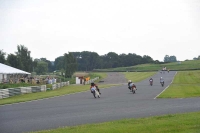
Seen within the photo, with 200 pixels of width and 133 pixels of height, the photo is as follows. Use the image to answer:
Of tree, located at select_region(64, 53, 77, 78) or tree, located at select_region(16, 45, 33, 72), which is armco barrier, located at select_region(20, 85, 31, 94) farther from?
tree, located at select_region(16, 45, 33, 72)

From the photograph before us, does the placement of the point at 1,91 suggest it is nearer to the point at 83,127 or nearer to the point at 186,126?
the point at 83,127

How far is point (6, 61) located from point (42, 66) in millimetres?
48273

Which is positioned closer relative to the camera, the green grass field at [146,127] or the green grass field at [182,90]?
the green grass field at [146,127]

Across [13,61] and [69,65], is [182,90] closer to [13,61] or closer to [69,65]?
[69,65]

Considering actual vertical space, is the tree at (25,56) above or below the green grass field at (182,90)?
above

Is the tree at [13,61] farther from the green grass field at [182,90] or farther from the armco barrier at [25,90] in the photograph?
the armco barrier at [25,90]

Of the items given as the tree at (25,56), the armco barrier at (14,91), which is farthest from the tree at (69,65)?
the armco barrier at (14,91)

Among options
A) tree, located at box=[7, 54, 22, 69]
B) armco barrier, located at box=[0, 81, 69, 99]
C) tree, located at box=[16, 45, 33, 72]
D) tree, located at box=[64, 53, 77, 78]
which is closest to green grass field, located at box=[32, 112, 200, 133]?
armco barrier, located at box=[0, 81, 69, 99]

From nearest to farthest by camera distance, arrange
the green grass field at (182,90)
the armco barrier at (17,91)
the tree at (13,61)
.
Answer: the green grass field at (182,90)
the armco barrier at (17,91)
the tree at (13,61)

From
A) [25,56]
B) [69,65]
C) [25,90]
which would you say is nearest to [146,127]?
[25,90]

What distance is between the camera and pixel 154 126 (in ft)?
37.6

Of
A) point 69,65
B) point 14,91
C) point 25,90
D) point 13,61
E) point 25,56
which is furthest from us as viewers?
point 25,56

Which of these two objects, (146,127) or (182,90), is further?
(182,90)

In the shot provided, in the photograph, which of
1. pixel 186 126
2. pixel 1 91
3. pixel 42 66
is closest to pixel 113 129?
pixel 186 126
